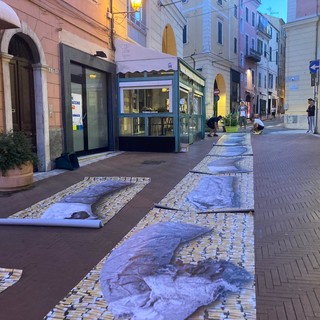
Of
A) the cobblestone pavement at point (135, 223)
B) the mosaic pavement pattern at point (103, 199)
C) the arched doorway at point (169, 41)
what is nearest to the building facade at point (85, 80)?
the cobblestone pavement at point (135, 223)

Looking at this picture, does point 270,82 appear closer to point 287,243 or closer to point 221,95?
point 221,95

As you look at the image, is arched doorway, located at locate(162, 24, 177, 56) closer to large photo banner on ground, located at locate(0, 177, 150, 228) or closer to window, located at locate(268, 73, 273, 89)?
large photo banner on ground, located at locate(0, 177, 150, 228)

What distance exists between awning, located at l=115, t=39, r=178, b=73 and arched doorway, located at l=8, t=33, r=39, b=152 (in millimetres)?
4062

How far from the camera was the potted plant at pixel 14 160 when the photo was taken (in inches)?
238

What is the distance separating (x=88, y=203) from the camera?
5.38 m

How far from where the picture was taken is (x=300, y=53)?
21.0m

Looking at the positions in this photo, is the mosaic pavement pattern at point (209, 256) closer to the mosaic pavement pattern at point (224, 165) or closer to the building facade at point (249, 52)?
the mosaic pavement pattern at point (224, 165)

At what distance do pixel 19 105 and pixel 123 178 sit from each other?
9.02 ft

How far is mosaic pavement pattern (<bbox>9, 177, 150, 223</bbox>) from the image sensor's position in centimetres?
489

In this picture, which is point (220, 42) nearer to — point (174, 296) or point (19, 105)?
point (19, 105)

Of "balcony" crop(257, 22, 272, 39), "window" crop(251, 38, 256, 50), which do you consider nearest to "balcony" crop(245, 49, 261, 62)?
"window" crop(251, 38, 256, 50)

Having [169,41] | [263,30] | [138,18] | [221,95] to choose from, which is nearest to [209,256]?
[138,18]

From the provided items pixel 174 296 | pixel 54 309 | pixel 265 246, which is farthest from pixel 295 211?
pixel 54 309

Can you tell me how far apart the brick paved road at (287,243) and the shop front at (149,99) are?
14.3 ft
